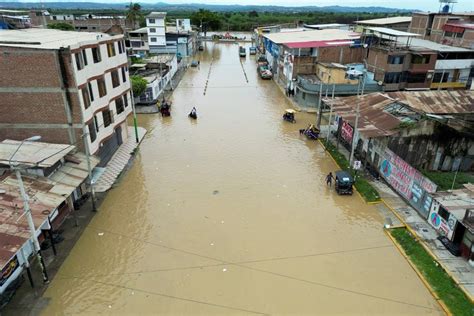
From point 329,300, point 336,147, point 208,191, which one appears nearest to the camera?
point 329,300

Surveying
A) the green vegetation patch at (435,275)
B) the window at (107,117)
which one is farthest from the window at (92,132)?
the green vegetation patch at (435,275)

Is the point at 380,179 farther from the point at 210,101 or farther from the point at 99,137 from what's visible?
the point at 210,101

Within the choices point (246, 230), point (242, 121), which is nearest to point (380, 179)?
point (246, 230)

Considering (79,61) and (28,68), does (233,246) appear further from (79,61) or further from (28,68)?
(28,68)

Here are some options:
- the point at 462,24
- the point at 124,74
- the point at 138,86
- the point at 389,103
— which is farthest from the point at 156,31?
the point at 389,103

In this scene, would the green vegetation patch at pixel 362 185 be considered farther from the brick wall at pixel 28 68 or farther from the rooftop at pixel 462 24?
the rooftop at pixel 462 24

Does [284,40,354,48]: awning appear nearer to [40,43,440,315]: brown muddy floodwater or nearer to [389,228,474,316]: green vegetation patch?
[40,43,440,315]: brown muddy floodwater

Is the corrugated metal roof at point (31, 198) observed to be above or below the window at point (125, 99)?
below
